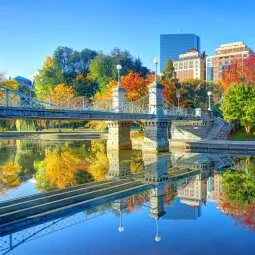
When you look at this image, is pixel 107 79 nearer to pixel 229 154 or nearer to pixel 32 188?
pixel 229 154

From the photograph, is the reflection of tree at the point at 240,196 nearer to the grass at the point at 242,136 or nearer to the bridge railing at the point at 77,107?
the bridge railing at the point at 77,107

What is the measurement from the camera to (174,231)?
921cm

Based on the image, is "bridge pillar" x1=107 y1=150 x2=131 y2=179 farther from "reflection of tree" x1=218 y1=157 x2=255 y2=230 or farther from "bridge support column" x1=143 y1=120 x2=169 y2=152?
"reflection of tree" x1=218 y1=157 x2=255 y2=230

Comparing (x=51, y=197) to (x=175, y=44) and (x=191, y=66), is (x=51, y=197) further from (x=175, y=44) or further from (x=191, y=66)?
(x=175, y=44)

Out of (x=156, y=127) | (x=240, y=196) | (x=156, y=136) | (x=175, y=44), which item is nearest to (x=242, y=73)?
(x=156, y=127)

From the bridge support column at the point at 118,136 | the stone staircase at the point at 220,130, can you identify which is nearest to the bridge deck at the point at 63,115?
the bridge support column at the point at 118,136

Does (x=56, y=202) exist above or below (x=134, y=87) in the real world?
below

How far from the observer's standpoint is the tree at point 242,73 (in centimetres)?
3619

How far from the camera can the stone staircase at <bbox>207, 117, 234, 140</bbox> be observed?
32531 millimetres

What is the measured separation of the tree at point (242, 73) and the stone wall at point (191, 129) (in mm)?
6520

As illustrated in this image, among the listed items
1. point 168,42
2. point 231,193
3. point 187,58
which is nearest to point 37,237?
point 231,193

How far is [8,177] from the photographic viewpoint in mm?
17297

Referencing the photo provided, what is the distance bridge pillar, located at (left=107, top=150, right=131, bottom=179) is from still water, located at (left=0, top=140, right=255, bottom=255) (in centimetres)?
6

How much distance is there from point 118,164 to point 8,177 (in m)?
6.51
